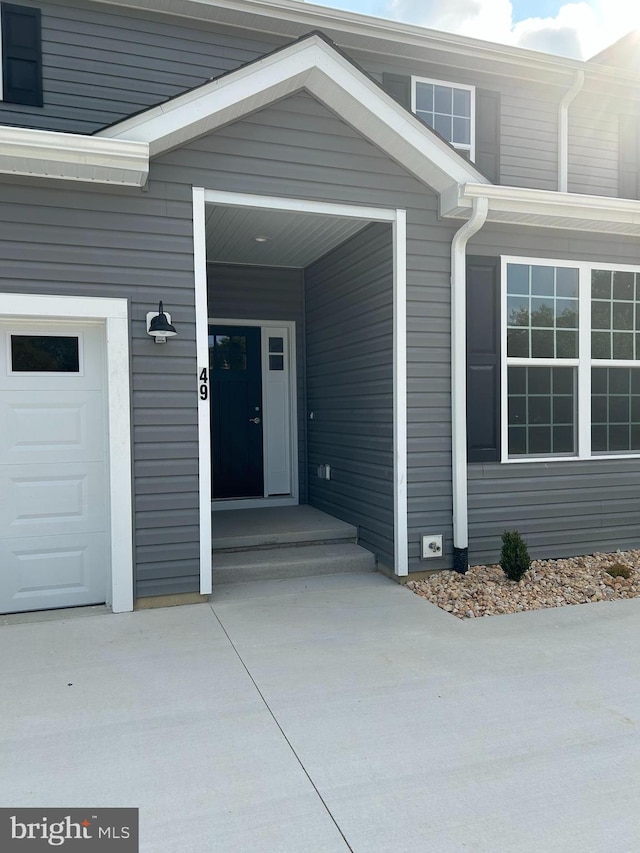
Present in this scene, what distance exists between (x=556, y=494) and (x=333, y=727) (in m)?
3.42

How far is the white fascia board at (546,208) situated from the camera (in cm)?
470

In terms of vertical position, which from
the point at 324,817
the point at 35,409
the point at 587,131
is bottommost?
the point at 324,817

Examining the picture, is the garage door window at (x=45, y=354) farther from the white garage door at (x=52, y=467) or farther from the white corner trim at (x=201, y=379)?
the white corner trim at (x=201, y=379)

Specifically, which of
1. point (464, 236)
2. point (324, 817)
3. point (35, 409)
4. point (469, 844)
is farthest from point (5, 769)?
point (464, 236)

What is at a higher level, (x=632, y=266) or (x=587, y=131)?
(x=587, y=131)

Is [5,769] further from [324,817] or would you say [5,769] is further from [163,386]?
[163,386]

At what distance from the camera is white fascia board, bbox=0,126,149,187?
362 centimetres

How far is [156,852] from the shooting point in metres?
1.93

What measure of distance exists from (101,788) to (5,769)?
0.42 m

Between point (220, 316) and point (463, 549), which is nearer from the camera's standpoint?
point (463, 549)

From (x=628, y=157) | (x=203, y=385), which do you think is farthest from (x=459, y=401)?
(x=628, y=157)

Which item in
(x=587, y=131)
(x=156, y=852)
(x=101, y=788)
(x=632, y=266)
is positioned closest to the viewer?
(x=156, y=852)

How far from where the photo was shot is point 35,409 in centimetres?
413

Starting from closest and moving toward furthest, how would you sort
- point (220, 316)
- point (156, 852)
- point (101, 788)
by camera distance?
point (156, 852), point (101, 788), point (220, 316)
